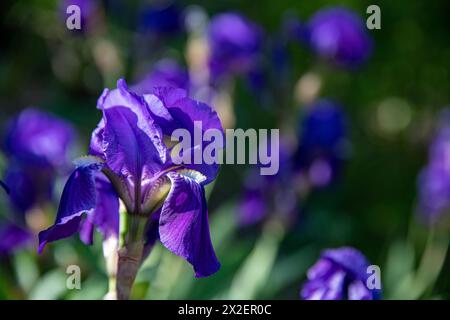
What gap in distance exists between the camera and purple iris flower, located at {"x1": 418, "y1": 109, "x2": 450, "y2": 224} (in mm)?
2273

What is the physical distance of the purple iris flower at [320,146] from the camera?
2205 millimetres

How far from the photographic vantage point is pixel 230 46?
2203 mm

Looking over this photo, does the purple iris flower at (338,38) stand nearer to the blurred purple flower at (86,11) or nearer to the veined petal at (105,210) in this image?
the blurred purple flower at (86,11)

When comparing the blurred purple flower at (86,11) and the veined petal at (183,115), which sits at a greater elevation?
the blurred purple flower at (86,11)

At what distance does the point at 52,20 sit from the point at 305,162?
5.98 ft

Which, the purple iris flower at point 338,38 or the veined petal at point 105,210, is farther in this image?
the purple iris flower at point 338,38

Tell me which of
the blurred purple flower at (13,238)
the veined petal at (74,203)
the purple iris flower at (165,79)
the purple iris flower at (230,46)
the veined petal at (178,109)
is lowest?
the blurred purple flower at (13,238)

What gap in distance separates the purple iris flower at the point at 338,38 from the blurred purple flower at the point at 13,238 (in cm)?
115

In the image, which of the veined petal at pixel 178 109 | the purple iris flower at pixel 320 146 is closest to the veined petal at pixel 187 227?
the veined petal at pixel 178 109

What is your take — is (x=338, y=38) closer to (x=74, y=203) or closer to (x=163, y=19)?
(x=163, y=19)

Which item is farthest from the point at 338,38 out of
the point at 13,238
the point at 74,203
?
the point at 74,203

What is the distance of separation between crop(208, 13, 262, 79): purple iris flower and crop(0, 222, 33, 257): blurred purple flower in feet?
2.49

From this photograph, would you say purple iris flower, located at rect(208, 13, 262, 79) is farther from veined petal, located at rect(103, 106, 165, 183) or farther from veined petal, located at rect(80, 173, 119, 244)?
veined petal, located at rect(103, 106, 165, 183)

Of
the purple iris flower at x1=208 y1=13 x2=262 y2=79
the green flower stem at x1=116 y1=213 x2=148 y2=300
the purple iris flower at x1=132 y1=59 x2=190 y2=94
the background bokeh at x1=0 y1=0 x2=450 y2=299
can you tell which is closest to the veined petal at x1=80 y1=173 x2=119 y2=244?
the green flower stem at x1=116 y1=213 x2=148 y2=300
